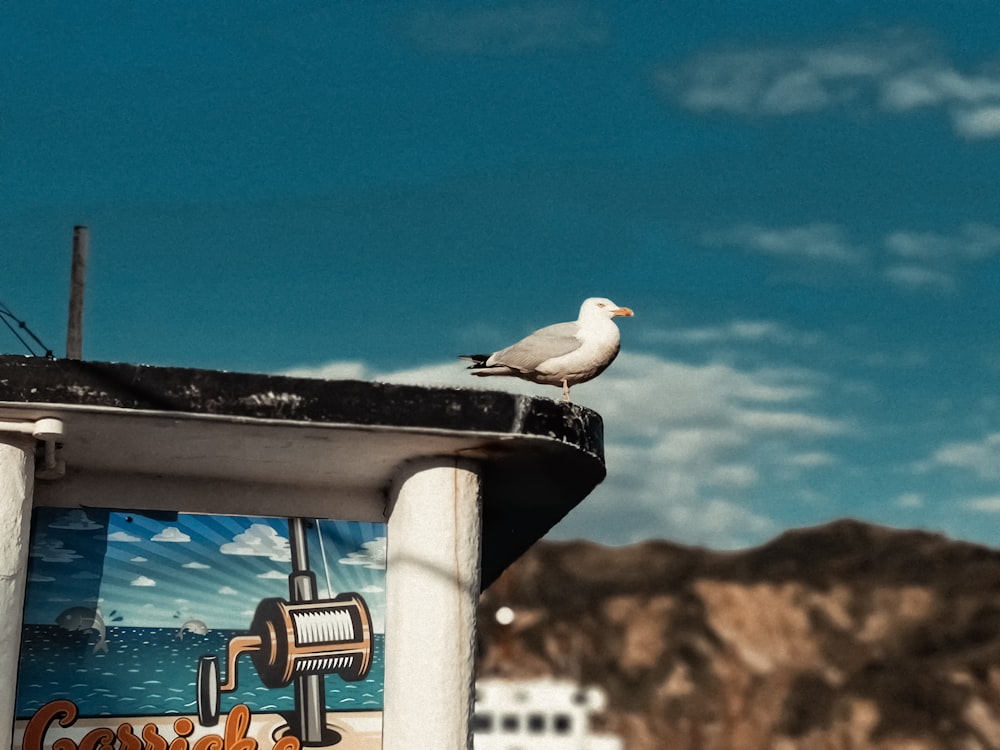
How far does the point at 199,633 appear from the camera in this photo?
909cm

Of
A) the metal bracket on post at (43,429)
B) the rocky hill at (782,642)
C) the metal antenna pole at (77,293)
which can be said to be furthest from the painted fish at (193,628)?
the rocky hill at (782,642)

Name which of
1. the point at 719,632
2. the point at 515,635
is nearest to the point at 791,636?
the point at 719,632

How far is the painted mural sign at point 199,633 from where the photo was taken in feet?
28.7

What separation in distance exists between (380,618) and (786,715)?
162 ft

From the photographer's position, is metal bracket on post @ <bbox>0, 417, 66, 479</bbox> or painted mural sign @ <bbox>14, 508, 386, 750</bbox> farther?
painted mural sign @ <bbox>14, 508, 386, 750</bbox>

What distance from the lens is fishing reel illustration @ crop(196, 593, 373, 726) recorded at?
9.05 meters

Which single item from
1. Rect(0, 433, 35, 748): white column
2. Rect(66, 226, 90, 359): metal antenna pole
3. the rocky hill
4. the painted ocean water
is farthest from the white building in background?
Rect(0, 433, 35, 748): white column

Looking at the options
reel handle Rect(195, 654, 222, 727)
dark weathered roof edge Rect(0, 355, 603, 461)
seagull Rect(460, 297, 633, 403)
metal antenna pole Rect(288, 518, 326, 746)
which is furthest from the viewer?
seagull Rect(460, 297, 633, 403)

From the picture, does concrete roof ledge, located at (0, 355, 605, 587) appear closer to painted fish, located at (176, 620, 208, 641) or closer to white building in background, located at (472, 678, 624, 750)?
painted fish, located at (176, 620, 208, 641)

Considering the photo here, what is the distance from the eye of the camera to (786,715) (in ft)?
183

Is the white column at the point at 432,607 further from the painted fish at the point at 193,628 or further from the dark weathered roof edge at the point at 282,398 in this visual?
the painted fish at the point at 193,628

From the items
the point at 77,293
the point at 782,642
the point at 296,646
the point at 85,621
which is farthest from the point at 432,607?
the point at 782,642

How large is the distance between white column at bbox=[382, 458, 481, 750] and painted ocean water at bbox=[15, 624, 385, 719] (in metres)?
0.52

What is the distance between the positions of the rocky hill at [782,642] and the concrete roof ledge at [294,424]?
46.2m
